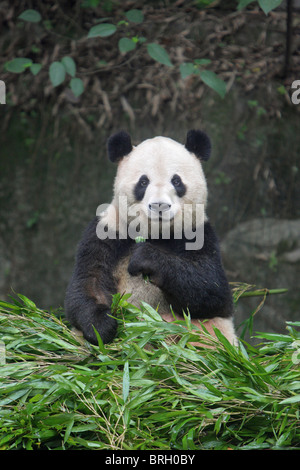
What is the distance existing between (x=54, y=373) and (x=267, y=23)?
3512mm

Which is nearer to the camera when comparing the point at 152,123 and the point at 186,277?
the point at 186,277

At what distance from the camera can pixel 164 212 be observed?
91.7 inches

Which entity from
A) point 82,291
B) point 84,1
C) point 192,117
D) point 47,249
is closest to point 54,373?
point 82,291

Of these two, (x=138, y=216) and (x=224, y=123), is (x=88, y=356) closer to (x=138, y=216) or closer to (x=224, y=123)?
(x=138, y=216)

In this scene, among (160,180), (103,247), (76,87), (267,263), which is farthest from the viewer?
(267,263)

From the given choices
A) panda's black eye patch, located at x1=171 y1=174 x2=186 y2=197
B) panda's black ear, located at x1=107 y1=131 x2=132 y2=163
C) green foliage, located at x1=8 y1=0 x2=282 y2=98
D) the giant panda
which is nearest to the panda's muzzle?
the giant panda

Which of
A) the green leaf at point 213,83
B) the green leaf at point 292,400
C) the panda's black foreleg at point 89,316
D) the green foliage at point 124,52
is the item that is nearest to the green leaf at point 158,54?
the green foliage at point 124,52

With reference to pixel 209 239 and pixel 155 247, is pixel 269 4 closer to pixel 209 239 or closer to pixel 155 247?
pixel 209 239

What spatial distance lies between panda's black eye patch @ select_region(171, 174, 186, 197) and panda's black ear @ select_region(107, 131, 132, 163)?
1.01 ft

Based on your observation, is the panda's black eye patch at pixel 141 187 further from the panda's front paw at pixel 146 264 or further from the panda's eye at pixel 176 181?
the panda's front paw at pixel 146 264

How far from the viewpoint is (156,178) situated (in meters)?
2.44

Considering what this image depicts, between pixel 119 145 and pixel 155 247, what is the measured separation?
0.52m

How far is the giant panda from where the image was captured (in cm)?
239

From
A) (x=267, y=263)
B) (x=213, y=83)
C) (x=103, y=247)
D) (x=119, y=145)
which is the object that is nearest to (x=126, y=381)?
(x=103, y=247)
